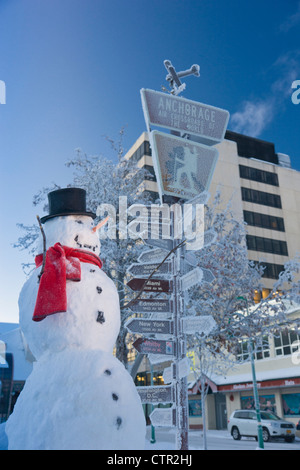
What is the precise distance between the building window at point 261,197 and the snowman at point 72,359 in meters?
36.4

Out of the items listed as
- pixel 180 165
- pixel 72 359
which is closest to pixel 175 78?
pixel 180 165

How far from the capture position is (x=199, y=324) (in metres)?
4.79

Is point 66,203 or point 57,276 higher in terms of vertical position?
point 66,203

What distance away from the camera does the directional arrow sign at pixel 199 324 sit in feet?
15.0

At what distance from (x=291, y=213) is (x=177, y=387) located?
37.7m

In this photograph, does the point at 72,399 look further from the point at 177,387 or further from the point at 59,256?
the point at 177,387

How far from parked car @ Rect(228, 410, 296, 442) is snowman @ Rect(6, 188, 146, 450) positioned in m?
17.3

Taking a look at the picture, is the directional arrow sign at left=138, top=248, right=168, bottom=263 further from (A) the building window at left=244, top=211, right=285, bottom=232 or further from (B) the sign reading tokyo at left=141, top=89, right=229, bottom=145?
(A) the building window at left=244, top=211, right=285, bottom=232

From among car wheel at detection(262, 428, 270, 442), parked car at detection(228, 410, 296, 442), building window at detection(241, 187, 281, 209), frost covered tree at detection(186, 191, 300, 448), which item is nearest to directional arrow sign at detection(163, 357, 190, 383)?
frost covered tree at detection(186, 191, 300, 448)

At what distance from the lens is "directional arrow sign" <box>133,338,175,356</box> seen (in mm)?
4980

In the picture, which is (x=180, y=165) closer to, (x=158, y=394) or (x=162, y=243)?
(x=162, y=243)

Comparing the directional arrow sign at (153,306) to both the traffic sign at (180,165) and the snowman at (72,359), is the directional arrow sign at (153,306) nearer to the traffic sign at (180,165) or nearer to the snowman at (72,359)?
the traffic sign at (180,165)

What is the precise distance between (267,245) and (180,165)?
3319 centimetres
